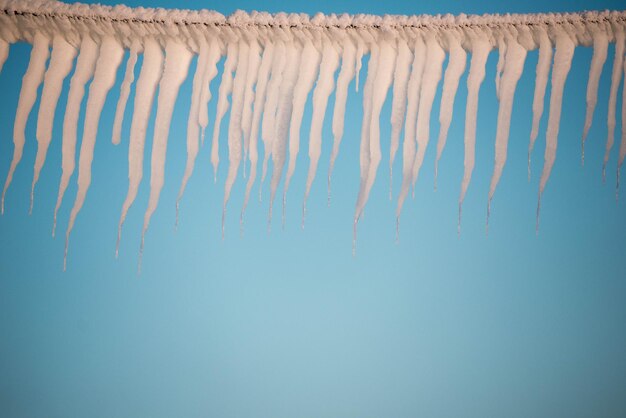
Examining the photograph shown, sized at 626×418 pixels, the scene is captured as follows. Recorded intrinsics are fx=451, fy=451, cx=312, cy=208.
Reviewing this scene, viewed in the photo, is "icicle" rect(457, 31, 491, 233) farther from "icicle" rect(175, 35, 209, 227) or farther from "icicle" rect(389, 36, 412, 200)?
"icicle" rect(175, 35, 209, 227)

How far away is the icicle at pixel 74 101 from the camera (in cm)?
96

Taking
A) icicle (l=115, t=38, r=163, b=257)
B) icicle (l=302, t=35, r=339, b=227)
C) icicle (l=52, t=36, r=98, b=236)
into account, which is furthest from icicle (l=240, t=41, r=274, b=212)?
icicle (l=52, t=36, r=98, b=236)

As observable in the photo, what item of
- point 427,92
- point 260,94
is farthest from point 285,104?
point 427,92

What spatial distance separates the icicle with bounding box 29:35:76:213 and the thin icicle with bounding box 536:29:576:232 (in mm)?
1044

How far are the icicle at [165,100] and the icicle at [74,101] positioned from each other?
0.16 metres

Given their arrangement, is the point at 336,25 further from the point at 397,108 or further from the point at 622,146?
the point at 622,146

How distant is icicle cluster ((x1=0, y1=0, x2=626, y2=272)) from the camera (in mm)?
933

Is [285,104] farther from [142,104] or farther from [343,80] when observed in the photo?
[142,104]

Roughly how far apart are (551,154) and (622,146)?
5.6 inches

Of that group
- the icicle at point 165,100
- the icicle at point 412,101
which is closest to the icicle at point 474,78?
the icicle at point 412,101

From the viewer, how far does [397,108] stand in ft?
3.19

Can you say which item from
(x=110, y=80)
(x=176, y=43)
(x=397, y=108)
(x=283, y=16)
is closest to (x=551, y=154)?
(x=397, y=108)

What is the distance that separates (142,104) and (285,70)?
0.32 m

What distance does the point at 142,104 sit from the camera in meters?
0.98
